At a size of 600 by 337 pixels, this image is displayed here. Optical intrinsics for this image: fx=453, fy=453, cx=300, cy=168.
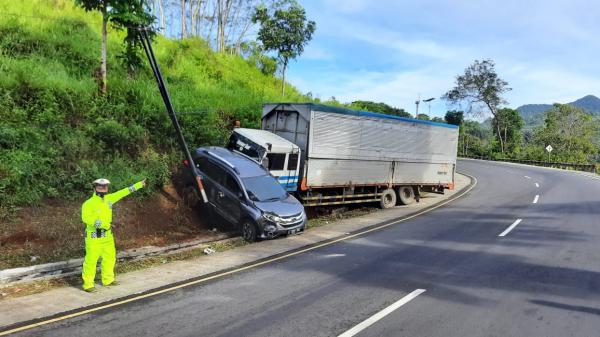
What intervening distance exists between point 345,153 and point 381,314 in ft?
34.6

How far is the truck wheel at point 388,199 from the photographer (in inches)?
750

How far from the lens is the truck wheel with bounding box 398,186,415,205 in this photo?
2000cm

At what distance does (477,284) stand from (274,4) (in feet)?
70.6

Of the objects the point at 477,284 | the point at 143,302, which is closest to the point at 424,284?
the point at 477,284

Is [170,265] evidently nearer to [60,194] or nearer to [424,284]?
[60,194]

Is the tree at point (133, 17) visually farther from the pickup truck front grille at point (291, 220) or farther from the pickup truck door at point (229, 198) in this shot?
the pickup truck front grille at point (291, 220)

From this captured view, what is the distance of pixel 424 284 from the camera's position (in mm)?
8164

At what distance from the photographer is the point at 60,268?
28.8 feet

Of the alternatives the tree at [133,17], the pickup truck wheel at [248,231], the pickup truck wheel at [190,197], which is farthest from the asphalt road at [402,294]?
the tree at [133,17]

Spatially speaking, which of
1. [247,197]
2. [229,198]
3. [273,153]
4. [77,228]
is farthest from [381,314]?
[273,153]

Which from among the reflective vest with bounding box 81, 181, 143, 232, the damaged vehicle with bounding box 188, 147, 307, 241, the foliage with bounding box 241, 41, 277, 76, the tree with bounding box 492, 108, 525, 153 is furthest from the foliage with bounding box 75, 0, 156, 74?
the tree with bounding box 492, 108, 525, 153

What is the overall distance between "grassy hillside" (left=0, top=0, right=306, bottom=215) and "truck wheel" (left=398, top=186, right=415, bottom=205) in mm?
7366

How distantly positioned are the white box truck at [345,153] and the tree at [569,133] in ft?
166

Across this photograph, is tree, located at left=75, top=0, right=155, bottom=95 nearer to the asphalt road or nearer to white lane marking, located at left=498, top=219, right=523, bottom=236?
the asphalt road
